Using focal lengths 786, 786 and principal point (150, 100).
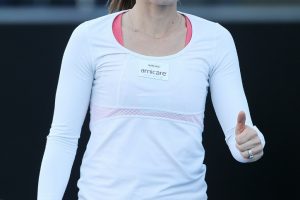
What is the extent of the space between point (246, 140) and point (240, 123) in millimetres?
46

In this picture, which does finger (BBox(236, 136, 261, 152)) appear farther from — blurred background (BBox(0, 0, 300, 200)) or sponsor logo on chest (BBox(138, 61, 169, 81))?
blurred background (BBox(0, 0, 300, 200))

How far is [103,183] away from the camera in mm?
2117

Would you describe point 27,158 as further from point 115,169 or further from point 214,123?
point 115,169

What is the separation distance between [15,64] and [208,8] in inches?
35.5

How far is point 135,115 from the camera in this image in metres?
2.09

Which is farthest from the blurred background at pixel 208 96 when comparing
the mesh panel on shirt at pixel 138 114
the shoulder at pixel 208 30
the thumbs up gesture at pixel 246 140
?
the thumbs up gesture at pixel 246 140

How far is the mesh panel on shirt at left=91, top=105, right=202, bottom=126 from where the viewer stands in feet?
6.86

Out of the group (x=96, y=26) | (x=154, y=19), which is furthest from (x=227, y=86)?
(x=96, y=26)

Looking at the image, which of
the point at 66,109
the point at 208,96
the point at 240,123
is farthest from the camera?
the point at 208,96

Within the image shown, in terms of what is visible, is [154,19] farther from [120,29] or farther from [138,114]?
[138,114]

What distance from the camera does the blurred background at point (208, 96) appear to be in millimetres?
3465

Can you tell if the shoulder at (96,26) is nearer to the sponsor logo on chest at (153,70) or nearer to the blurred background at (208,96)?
the sponsor logo on chest at (153,70)

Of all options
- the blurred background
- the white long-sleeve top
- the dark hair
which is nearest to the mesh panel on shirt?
the white long-sleeve top

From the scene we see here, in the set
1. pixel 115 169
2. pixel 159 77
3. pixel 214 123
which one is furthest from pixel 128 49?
pixel 214 123
